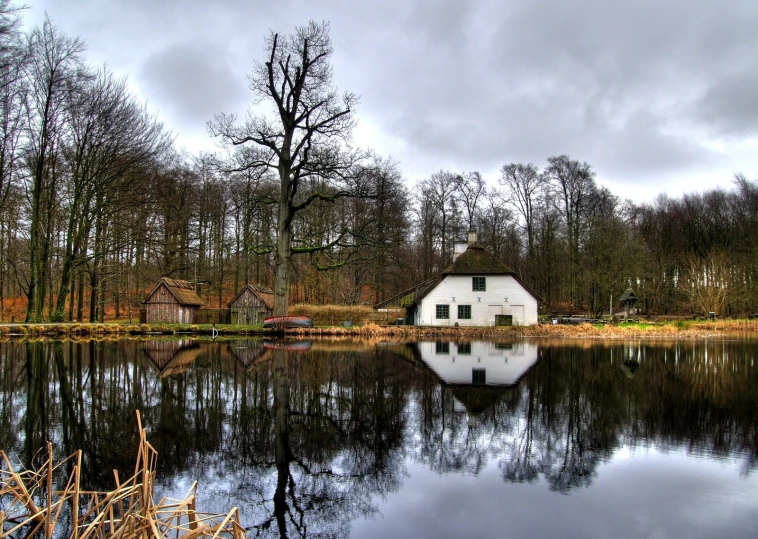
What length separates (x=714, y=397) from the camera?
10570mm

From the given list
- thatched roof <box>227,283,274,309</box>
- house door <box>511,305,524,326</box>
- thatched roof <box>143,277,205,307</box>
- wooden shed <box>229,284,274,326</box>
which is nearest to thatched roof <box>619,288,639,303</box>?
house door <box>511,305,524,326</box>

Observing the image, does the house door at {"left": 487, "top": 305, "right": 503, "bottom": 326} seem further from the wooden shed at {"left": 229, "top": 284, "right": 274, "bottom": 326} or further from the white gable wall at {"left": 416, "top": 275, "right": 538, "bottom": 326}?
the wooden shed at {"left": 229, "top": 284, "right": 274, "bottom": 326}

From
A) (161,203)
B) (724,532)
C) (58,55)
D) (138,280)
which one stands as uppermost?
(58,55)

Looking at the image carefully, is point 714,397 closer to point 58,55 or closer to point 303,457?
point 303,457

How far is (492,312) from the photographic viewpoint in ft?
119

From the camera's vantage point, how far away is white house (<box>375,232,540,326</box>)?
118ft

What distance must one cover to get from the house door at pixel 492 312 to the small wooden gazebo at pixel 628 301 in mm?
12835

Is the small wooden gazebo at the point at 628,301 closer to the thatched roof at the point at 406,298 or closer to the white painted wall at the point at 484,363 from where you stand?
the thatched roof at the point at 406,298

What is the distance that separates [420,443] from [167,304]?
28678mm

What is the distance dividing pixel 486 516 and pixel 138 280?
1451 inches

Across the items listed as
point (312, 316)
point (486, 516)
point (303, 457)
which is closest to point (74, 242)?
point (312, 316)

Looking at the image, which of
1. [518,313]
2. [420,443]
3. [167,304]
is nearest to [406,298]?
[518,313]

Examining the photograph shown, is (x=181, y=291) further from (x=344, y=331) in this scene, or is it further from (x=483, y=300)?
(x=483, y=300)

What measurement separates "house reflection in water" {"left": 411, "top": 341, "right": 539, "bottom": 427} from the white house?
1363 cm
